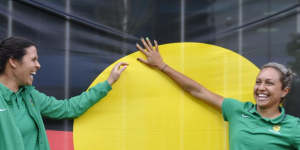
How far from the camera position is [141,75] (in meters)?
2.12

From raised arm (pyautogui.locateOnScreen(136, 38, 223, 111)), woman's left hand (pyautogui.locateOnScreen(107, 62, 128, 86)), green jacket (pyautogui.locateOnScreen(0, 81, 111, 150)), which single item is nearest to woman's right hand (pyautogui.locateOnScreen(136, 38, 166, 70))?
raised arm (pyautogui.locateOnScreen(136, 38, 223, 111))

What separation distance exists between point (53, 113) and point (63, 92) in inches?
6.4

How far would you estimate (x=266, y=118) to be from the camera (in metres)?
1.84

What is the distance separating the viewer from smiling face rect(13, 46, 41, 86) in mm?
1715

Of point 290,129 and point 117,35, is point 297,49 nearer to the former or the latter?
point 290,129

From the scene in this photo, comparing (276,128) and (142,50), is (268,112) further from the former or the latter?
(142,50)

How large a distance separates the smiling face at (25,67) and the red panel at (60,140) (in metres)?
0.45

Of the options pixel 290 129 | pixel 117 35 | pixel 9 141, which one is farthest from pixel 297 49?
pixel 9 141

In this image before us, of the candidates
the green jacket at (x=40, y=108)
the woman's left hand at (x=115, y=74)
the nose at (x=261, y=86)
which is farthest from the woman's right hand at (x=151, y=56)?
the nose at (x=261, y=86)

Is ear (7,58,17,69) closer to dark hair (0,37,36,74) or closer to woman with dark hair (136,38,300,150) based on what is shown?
dark hair (0,37,36,74)

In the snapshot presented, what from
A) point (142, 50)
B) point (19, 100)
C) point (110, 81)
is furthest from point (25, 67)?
point (142, 50)

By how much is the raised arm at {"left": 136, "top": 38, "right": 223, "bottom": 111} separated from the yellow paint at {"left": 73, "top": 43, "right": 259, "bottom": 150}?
45mm

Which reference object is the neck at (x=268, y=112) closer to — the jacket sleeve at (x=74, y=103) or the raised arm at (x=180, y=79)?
the raised arm at (x=180, y=79)

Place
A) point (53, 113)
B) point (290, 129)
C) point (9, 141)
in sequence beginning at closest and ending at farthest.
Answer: point (9, 141)
point (290, 129)
point (53, 113)
